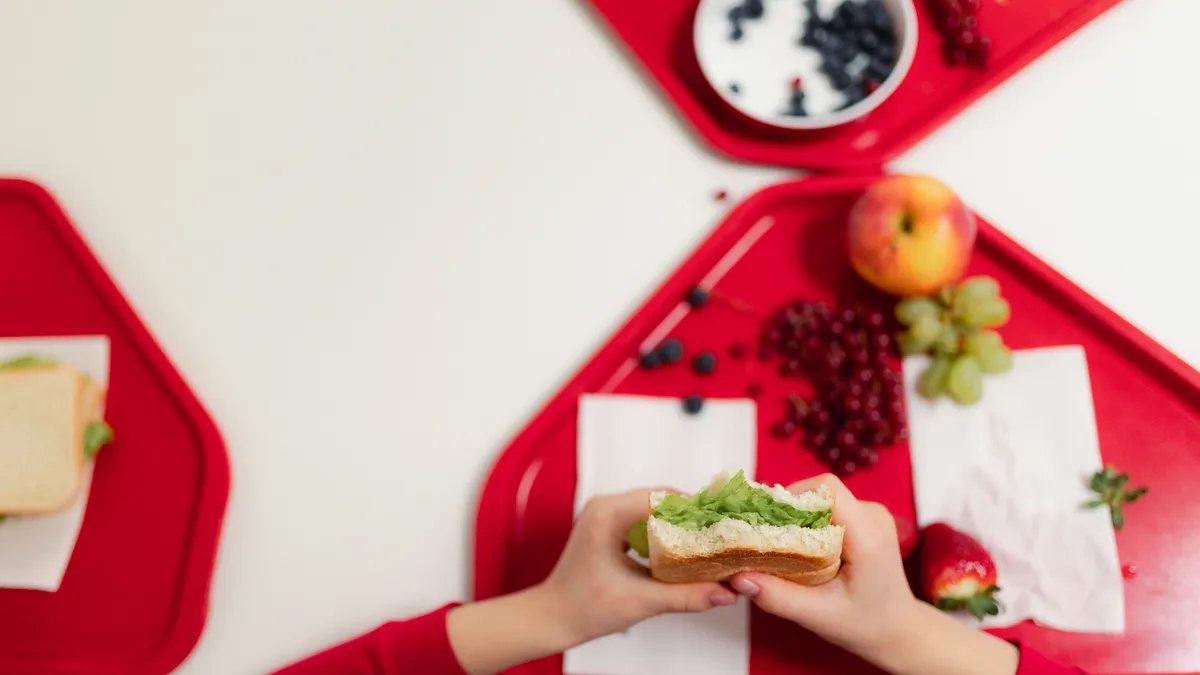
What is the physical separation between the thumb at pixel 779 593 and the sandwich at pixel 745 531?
2cm

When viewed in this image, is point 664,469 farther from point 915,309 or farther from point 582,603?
point 915,309

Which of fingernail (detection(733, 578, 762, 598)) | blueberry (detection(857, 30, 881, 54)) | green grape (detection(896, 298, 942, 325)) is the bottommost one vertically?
green grape (detection(896, 298, 942, 325))

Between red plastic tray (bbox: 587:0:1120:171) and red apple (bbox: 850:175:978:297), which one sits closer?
red apple (bbox: 850:175:978:297)

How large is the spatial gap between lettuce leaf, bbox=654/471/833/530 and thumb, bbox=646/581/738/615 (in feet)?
0.36

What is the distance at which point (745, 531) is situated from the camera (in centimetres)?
68

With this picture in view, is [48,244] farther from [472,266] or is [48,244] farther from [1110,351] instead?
[1110,351]

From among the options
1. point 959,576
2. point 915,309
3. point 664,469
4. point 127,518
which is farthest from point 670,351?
point 127,518

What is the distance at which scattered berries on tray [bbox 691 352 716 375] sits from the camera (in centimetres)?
101

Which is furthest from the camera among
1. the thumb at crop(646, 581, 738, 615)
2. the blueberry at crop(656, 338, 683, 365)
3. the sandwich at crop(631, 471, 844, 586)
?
the blueberry at crop(656, 338, 683, 365)

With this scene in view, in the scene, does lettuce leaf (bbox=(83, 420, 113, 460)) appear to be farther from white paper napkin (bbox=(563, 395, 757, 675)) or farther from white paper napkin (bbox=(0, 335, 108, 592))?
white paper napkin (bbox=(563, 395, 757, 675))

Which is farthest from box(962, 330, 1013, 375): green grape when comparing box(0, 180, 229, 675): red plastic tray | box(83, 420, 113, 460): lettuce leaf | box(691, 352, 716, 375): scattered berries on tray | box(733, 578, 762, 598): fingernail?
box(83, 420, 113, 460): lettuce leaf

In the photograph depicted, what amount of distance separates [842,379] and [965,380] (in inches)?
5.0

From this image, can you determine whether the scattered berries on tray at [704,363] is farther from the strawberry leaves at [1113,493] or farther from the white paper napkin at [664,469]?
the strawberry leaves at [1113,493]

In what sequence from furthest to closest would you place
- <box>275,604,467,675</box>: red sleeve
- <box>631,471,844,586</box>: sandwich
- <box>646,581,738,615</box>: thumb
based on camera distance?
<box>275,604,467,675</box>: red sleeve < <box>646,581,738,615</box>: thumb < <box>631,471,844,586</box>: sandwich
